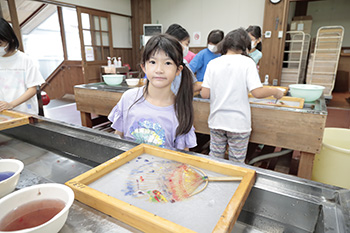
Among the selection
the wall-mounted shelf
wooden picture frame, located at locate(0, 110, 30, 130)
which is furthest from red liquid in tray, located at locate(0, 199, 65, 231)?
the wall-mounted shelf

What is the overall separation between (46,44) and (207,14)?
5086 millimetres

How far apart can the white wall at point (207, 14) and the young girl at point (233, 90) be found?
4.24m

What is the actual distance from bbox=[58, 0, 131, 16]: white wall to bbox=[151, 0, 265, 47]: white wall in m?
0.76

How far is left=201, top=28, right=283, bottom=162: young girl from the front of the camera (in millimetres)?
1472

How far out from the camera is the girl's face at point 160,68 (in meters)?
0.94

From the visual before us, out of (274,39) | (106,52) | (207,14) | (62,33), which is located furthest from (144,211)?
(62,33)

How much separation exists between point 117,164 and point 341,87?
838 centimetres

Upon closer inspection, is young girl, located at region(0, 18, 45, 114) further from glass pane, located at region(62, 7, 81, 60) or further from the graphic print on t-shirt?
glass pane, located at region(62, 7, 81, 60)

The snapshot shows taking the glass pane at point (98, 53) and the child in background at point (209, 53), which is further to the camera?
the glass pane at point (98, 53)

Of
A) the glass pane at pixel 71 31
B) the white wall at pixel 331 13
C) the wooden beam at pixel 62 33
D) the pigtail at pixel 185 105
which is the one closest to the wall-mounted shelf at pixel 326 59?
the white wall at pixel 331 13

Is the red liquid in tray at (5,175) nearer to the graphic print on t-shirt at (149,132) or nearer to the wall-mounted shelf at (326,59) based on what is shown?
the graphic print on t-shirt at (149,132)

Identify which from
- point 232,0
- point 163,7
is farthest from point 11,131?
point 163,7

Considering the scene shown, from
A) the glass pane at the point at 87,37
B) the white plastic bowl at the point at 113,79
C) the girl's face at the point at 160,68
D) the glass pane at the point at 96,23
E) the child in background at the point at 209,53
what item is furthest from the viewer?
the glass pane at the point at 96,23

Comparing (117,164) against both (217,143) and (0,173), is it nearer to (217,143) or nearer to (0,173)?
(0,173)
